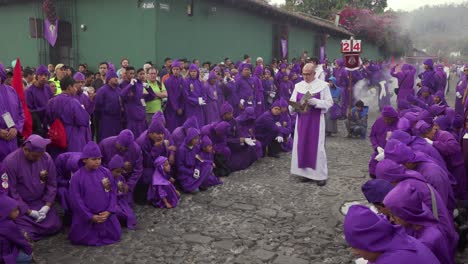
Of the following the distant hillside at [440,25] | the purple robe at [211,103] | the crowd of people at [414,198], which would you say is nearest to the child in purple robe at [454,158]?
the crowd of people at [414,198]

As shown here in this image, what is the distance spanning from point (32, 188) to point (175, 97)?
4.88 metres

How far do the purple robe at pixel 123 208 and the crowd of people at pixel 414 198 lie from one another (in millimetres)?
3096

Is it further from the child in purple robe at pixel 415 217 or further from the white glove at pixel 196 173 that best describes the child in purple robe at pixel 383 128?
the child in purple robe at pixel 415 217

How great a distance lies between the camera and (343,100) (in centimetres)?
1483

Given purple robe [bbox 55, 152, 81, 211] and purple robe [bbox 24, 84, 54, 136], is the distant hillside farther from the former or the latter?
purple robe [bbox 55, 152, 81, 211]

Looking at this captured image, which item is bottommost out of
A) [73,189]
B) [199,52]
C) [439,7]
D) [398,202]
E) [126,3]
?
[73,189]

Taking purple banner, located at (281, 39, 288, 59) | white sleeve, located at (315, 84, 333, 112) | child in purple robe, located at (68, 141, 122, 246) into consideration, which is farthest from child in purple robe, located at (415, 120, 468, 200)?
purple banner, located at (281, 39, 288, 59)

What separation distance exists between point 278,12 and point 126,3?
6.97 metres

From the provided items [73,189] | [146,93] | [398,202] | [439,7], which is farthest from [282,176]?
[439,7]

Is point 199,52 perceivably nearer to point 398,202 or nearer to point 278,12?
point 278,12

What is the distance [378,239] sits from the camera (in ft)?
8.04

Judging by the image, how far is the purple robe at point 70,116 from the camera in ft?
21.2

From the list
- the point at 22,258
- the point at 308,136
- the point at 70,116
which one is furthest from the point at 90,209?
the point at 308,136

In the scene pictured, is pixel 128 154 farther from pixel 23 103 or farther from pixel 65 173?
pixel 23 103
